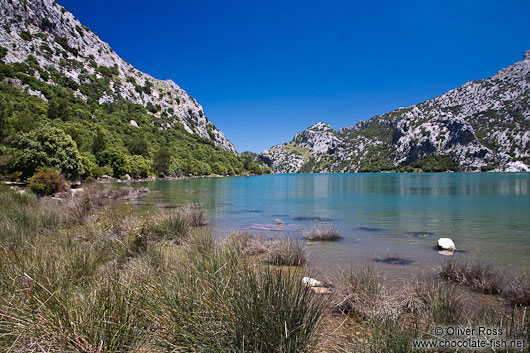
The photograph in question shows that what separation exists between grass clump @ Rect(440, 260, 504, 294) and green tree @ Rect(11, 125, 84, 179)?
3626cm

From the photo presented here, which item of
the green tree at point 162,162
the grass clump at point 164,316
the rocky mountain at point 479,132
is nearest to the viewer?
the grass clump at point 164,316

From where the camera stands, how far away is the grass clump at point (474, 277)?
618 cm

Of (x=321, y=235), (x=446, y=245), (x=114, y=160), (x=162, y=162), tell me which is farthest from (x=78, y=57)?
(x=446, y=245)

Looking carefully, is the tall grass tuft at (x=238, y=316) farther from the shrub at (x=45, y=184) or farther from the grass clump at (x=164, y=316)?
the shrub at (x=45, y=184)

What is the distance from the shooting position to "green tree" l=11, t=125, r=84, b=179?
1148 inches

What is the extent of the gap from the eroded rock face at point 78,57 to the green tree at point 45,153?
2233 inches

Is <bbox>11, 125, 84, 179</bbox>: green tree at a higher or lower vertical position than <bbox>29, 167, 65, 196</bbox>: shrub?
Result: higher

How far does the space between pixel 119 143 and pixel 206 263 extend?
271 feet

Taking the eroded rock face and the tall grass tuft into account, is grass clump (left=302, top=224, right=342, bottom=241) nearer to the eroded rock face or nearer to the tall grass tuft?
the tall grass tuft

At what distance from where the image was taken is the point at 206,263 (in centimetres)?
412

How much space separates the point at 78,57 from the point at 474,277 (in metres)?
149

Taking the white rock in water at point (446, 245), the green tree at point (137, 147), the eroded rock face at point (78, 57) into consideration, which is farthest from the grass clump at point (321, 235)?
the eroded rock face at point (78, 57)

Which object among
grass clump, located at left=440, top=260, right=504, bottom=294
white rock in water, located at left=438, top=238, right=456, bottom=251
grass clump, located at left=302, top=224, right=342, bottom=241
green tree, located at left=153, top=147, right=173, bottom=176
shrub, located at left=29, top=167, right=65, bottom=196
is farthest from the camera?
green tree, located at left=153, top=147, right=173, bottom=176

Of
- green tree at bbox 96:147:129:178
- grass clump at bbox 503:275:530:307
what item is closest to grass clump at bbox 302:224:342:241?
grass clump at bbox 503:275:530:307
